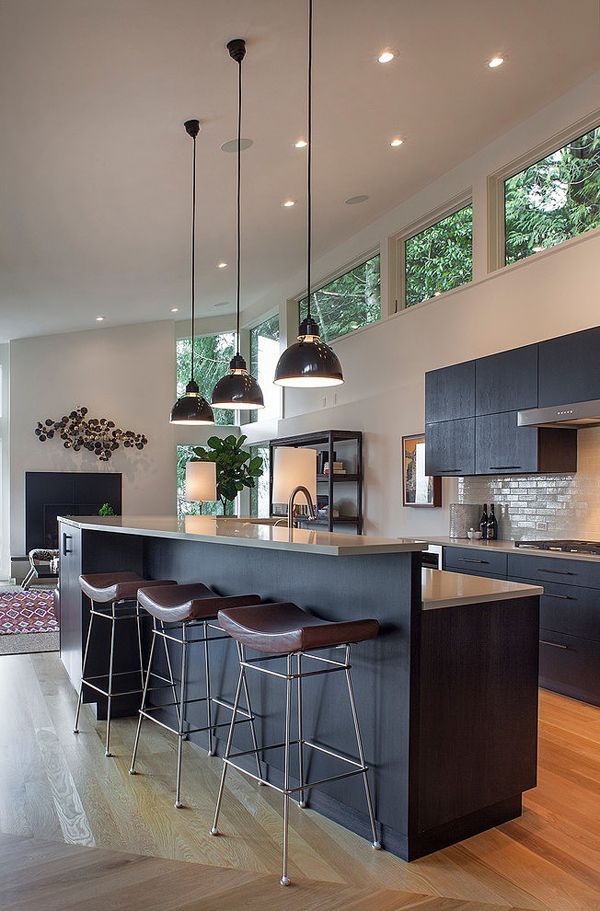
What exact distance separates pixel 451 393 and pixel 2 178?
3581 mm

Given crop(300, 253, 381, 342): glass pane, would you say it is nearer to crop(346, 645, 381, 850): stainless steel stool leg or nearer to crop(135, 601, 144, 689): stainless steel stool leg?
crop(135, 601, 144, 689): stainless steel stool leg

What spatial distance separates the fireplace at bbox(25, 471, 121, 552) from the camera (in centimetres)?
996

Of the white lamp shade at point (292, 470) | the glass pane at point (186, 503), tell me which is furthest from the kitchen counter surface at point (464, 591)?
the glass pane at point (186, 503)

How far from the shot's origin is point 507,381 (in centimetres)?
500

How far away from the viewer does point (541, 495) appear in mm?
5223

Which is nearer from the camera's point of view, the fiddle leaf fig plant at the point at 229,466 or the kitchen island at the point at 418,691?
the kitchen island at the point at 418,691

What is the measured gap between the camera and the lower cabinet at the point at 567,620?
412cm

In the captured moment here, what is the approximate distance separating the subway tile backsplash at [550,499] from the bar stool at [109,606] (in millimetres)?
2728

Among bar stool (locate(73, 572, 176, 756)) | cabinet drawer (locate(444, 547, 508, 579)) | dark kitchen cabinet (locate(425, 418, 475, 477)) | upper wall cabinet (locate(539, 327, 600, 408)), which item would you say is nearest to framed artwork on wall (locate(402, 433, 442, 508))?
dark kitchen cabinet (locate(425, 418, 475, 477))

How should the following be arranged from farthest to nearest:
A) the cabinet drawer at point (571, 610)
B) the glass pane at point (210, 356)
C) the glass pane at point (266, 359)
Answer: the glass pane at point (210, 356) → the glass pane at point (266, 359) → the cabinet drawer at point (571, 610)

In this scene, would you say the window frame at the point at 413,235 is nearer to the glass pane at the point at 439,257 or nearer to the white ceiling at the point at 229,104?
the glass pane at the point at 439,257

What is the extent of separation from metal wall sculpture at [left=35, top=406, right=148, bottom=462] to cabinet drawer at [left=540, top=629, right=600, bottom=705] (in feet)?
24.0

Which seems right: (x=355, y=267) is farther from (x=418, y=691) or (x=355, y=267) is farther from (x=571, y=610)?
(x=418, y=691)

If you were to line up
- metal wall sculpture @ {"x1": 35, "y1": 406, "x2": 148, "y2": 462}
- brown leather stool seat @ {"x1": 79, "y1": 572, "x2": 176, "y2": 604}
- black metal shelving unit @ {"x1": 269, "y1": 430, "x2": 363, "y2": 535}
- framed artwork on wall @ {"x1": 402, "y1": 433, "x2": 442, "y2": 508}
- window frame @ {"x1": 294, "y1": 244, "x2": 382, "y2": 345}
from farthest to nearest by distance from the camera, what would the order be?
metal wall sculpture @ {"x1": 35, "y1": 406, "x2": 148, "y2": 462} → black metal shelving unit @ {"x1": 269, "y1": 430, "x2": 363, "y2": 535} → window frame @ {"x1": 294, "y1": 244, "x2": 382, "y2": 345} → framed artwork on wall @ {"x1": 402, "y1": 433, "x2": 442, "y2": 508} → brown leather stool seat @ {"x1": 79, "y1": 572, "x2": 176, "y2": 604}
